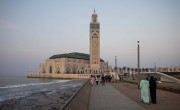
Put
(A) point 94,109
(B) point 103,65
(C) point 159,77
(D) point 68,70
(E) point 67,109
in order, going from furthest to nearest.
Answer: (B) point 103,65 → (D) point 68,70 → (C) point 159,77 → (A) point 94,109 → (E) point 67,109

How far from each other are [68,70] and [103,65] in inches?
1587

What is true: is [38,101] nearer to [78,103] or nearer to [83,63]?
[78,103]

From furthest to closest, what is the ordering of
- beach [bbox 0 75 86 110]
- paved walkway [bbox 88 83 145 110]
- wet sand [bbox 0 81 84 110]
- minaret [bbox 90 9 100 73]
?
minaret [bbox 90 9 100 73] → beach [bbox 0 75 86 110] → wet sand [bbox 0 81 84 110] → paved walkway [bbox 88 83 145 110]

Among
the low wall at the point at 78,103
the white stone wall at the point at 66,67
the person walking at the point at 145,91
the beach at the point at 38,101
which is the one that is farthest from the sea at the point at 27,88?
the white stone wall at the point at 66,67

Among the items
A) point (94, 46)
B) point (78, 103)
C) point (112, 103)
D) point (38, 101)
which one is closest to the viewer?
point (78, 103)

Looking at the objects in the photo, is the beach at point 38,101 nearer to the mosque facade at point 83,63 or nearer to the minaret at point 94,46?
the mosque facade at point 83,63

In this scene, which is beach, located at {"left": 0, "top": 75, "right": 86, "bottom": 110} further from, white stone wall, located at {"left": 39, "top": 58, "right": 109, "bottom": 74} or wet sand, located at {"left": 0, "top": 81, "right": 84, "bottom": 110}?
white stone wall, located at {"left": 39, "top": 58, "right": 109, "bottom": 74}

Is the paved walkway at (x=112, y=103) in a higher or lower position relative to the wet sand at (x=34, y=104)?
higher

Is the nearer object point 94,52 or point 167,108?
point 167,108

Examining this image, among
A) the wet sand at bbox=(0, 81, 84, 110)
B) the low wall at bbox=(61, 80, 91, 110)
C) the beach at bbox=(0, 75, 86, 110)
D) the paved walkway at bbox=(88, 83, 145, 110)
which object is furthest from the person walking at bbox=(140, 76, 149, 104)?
the beach at bbox=(0, 75, 86, 110)

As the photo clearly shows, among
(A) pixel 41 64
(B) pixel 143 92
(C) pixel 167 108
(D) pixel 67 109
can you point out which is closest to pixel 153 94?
(B) pixel 143 92

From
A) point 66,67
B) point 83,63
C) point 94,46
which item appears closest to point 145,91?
point 66,67

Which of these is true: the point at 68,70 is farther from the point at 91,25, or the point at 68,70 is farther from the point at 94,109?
the point at 94,109

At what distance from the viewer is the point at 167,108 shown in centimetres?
903
